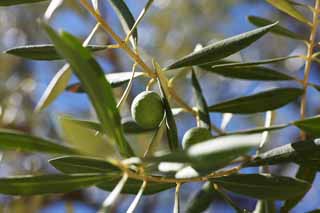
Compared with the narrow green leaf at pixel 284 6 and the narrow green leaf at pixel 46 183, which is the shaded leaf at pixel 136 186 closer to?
the narrow green leaf at pixel 46 183

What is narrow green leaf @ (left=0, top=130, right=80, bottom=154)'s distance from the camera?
27.2 inches

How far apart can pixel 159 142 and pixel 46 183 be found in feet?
0.59

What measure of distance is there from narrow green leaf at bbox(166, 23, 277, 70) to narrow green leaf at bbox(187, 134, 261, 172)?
11.7 inches

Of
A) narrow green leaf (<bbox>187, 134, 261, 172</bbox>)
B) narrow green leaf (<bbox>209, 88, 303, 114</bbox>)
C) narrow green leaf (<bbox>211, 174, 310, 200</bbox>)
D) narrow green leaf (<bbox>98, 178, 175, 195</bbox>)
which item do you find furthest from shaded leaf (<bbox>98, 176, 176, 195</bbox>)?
narrow green leaf (<bbox>187, 134, 261, 172</bbox>)

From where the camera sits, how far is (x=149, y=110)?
0.83m

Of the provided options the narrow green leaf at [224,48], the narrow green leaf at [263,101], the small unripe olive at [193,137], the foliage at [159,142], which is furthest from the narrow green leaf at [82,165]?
the narrow green leaf at [263,101]

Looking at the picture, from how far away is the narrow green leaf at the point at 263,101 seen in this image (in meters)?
1.04

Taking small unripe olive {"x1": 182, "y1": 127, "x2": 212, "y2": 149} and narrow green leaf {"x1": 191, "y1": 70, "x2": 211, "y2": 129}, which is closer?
small unripe olive {"x1": 182, "y1": 127, "x2": 212, "y2": 149}

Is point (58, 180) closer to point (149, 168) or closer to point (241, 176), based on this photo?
point (149, 168)

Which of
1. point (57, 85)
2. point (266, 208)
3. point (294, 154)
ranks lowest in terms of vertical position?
point (266, 208)

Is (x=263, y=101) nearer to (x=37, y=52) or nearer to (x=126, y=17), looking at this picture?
(x=126, y=17)

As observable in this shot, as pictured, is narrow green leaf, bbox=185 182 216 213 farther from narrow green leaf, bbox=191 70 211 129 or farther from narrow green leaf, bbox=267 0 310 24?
narrow green leaf, bbox=267 0 310 24

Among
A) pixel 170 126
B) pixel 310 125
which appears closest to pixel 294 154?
pixel 310 125

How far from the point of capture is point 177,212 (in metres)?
0.82
